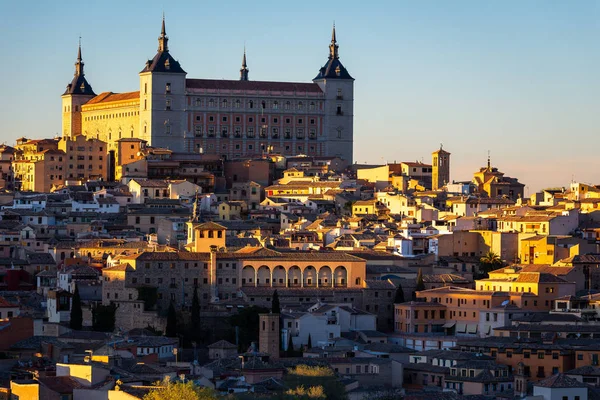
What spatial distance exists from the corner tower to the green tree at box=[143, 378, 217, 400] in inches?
2846

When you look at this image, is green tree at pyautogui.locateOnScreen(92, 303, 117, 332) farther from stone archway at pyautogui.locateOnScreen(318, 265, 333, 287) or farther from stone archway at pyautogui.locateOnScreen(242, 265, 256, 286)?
stone archway at pyautogui.locateOnScreen(318, 265, 333, 287)

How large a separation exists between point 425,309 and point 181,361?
11.1 metres

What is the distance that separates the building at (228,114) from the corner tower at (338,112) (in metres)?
0.06

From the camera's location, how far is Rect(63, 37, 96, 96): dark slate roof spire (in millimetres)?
123938

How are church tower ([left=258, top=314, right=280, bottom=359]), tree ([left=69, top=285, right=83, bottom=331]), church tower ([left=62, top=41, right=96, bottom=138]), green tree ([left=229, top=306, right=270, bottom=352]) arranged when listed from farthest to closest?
church tower ([left=62, top=41, right=96, bottom=138])
green tree ([left=229, top=306, right=270, bottom=352])
tree ([left=69, top=285, right=83, bottom=331])
church tower ([left=258, top=314, right=280, bottom=359])

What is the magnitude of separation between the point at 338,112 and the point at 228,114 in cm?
727

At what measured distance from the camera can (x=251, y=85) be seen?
116438 mm

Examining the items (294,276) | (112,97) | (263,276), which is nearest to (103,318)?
(263,276)

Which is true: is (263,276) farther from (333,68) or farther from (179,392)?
(333,68)

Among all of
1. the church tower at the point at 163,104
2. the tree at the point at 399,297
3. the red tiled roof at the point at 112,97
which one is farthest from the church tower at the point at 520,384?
the red tiled roof at the point at 112,97

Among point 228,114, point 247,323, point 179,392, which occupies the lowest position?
point 179,392

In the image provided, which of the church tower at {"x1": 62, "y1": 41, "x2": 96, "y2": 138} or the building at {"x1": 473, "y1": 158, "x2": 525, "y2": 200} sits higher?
the church tower at {"x1": 62, "y1": 41, "x2": 96, "y2": 138}

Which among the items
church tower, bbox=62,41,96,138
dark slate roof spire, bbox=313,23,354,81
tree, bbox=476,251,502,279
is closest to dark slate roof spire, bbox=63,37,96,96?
church tower, bbox=62,41,96,138

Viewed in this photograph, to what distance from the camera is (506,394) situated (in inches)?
2064
